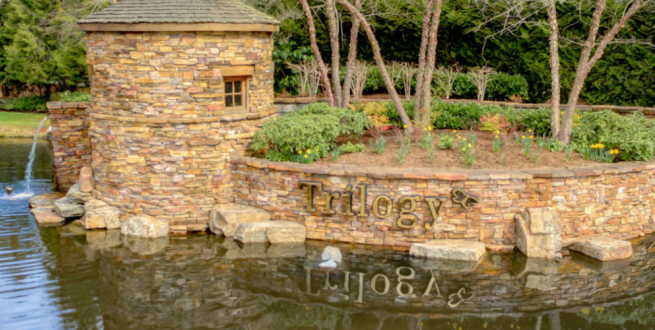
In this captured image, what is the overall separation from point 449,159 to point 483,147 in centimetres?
131

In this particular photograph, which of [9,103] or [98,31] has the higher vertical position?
[98,31]

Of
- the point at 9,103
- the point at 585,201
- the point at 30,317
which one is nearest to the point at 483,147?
the point at 585,201

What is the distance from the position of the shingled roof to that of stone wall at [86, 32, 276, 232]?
0.28 metres

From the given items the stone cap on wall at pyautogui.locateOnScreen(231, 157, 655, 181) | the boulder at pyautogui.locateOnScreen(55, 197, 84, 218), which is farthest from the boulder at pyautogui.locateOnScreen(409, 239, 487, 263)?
the boulder at pyautogui.locateOnScreen(55, 197, 84, 218)

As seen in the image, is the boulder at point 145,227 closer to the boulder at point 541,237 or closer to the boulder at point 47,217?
the boulder at point 47,217

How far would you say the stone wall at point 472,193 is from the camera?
10969mm

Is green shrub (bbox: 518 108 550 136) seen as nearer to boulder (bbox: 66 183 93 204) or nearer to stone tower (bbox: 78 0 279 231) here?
stone tower (bbox: 78 0 279 231)

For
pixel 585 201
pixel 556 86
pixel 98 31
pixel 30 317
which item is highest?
pixel 98 31

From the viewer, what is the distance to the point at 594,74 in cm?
1661

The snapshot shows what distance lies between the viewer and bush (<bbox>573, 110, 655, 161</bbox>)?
1204cm

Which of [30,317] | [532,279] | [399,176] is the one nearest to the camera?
[30,317]

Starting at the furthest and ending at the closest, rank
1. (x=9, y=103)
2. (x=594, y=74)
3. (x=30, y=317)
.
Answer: (x=9, y=103) → (x=594, y=74) → (x=30, y=317)

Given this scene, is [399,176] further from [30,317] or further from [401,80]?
[401,80]

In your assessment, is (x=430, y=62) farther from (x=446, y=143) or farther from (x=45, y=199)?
(x=45, y=199)
